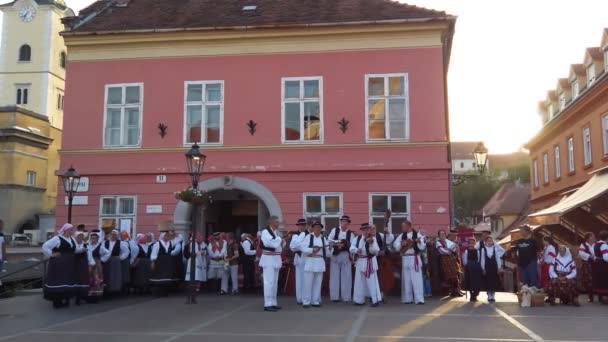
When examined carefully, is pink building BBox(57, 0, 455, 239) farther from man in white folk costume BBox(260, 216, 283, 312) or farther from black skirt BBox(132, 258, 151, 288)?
man in white folk costume BBox(260, 216, 283, 312)

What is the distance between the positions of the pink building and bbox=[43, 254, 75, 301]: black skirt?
5.35 meters

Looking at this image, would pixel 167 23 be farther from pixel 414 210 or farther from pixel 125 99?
pixel 414 210

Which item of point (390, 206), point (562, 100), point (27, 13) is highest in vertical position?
point (27, 13)

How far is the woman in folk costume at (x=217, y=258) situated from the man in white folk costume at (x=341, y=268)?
325cm

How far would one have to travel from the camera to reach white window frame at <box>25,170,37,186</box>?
52.2 metres

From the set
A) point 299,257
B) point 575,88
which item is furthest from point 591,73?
point 299,257

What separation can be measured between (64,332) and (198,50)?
448 inches

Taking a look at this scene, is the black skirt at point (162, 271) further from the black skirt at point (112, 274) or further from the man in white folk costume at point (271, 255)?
the man in white folk costume at point (271, 255)

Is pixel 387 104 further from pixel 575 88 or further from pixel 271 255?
pixel 575 88

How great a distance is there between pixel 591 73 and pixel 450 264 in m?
18.1

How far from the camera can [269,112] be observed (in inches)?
728

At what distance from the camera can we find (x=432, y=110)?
1778 centimetres

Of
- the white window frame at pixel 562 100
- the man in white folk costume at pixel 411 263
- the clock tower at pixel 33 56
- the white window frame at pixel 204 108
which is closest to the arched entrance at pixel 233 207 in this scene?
the white window frame at pixel 204 108

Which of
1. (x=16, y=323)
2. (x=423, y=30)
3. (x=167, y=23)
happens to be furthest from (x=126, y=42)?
(x=16, y=323)
